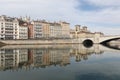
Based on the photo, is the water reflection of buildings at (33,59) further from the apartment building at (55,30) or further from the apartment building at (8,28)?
the apartment building at (55,30)

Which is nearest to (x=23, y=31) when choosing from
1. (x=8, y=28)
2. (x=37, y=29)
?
(x=8, y=28)

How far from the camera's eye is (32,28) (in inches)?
3078

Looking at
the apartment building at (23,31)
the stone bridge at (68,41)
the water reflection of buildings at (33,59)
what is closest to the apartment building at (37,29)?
the apartment building at (23,31)

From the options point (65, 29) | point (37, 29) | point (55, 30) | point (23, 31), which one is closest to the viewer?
point (23, 31)

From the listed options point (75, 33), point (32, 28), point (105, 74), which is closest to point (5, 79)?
point (105, 74)

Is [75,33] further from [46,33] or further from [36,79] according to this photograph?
[36,79]

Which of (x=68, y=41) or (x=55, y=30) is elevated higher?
(x=55, y=30)

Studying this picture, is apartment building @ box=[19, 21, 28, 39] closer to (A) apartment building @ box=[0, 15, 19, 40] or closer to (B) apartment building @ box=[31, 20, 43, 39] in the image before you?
(A) apartment building @ box=[0, 15, 19, 40]

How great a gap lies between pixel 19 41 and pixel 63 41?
1401cm

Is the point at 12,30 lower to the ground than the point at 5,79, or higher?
higher

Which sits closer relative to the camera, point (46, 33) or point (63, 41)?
point (63, 41)

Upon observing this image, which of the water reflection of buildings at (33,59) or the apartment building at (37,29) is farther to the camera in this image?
the apartment building at (37,29)

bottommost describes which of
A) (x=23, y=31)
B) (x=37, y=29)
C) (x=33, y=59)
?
(x=33, y=59)

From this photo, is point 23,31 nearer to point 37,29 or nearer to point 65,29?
point 37,29
